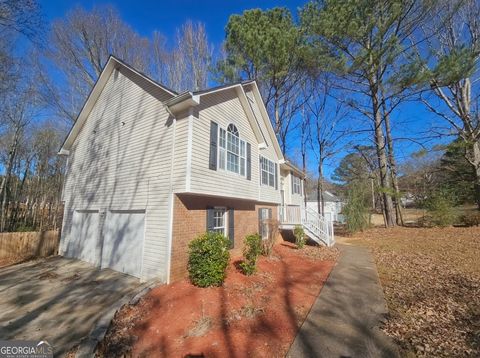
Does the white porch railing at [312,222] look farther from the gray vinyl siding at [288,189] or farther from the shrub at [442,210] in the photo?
the shrub at [442,210]

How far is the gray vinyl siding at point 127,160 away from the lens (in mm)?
7441

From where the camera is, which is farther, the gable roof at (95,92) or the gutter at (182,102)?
the gable roof at (95,92)

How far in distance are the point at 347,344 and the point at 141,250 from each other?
251 inches

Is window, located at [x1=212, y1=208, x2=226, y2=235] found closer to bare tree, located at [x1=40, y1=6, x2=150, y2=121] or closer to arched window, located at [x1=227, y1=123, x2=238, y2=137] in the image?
arched window, located at [x1=227, y1=123, x2=238, y2=137]

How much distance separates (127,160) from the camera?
28.7 feet

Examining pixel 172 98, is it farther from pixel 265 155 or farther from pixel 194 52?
pixel 194 52

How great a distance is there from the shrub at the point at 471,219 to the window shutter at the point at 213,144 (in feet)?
57.8

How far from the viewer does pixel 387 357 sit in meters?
3.79

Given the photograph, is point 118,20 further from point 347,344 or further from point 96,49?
point 347,344

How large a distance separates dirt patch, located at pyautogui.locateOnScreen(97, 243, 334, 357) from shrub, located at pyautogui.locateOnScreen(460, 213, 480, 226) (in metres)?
14.3

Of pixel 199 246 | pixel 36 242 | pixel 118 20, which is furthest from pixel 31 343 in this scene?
pixel 118 20

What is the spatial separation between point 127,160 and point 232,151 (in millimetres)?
4028

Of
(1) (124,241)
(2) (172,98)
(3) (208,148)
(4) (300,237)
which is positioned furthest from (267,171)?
(1) (124,241)

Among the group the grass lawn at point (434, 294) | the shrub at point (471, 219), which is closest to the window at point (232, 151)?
the grass lawn at point (434, 294)
